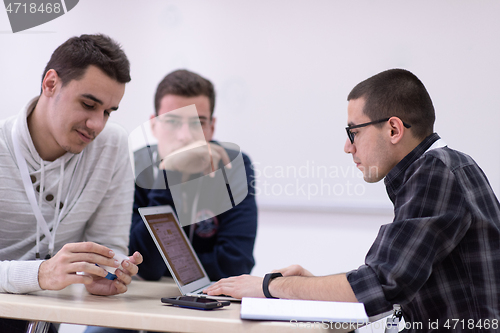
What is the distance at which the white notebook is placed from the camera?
72 cm


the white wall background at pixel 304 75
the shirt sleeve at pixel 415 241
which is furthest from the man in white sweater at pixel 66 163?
the white wall background at pixel 304 75

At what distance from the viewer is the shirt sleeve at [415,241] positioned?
85 centimetres

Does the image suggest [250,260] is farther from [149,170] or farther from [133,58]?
[133,58]

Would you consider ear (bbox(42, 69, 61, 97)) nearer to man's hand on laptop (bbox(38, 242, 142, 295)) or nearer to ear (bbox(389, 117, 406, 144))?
man's hand on laptop (bbox(38, 242, 142, 295))

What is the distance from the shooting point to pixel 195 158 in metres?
1.56

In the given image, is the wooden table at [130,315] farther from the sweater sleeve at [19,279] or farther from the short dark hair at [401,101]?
the short dark hair at [401,101]

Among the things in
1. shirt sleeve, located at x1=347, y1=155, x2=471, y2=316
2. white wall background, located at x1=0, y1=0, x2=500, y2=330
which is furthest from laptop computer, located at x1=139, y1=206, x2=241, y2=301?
white wall background, located at x1=0, y1=0, x2=500, y2=330

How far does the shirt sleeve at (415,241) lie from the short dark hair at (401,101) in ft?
0.75

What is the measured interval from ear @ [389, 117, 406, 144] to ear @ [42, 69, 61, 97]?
1.03 metres

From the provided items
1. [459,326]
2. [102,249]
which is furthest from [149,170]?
[459,326]

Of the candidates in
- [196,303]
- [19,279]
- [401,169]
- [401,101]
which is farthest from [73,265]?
[401,101]

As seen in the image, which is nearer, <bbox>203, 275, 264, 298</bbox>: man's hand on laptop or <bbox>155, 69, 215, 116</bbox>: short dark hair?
<bbox>203, 275, 264, 298</bbox>: man's hand on laptop

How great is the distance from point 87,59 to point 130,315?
0.86m

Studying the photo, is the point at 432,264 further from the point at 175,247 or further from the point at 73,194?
the point at 73,194
